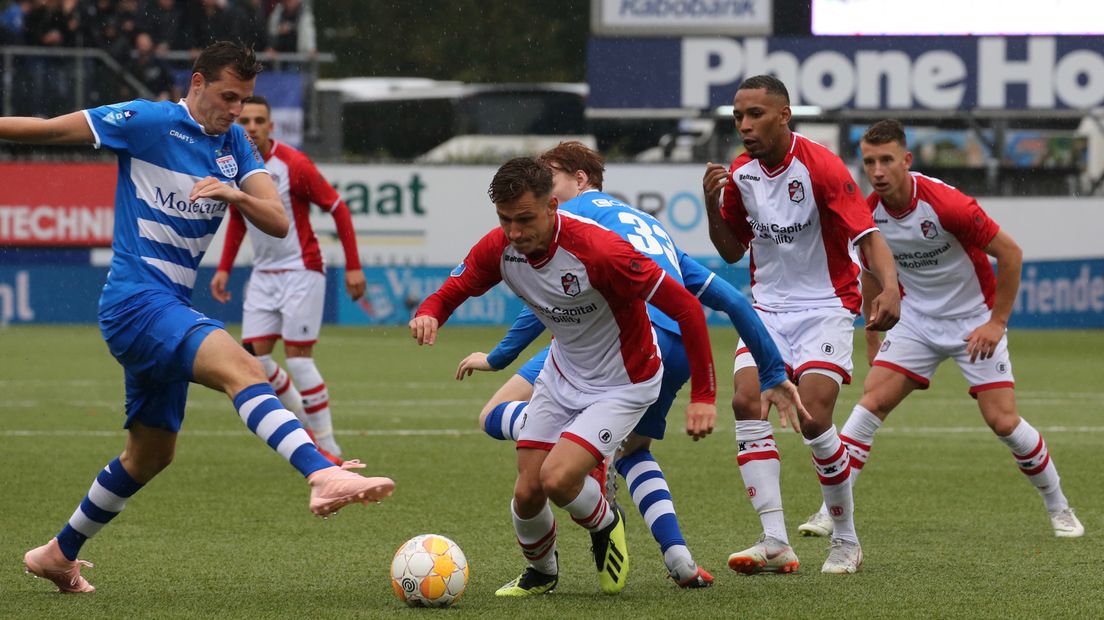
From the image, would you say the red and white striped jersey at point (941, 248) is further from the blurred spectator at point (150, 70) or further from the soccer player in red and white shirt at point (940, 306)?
the blurred spectator at point (150, 70)

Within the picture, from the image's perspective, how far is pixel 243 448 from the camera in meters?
11.1

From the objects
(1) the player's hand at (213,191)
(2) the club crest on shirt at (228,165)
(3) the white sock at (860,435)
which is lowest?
(3) the white sock at (860,435)

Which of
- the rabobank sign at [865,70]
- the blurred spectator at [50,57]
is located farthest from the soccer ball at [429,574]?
the rabobank sign at [865,70]

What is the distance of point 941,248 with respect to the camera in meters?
7.96

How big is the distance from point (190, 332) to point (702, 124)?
24957 millimetres

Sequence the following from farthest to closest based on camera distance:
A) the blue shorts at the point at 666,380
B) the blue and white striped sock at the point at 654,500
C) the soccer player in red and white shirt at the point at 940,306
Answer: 1. the soccer player in red and white shirt at the point at 940,306
2. the blue shorts at the point at 666,380
3. the blue and white striped sock at the point at 654,500

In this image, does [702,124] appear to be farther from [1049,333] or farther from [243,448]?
[243,448]

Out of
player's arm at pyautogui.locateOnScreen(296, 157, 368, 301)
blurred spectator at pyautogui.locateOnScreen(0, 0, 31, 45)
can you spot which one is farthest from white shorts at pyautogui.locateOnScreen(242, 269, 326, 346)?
blurred spectator at pyautogui.locateOnScreen(0, 0, 31, 45)

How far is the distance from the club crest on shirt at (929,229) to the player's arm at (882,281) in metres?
1.10

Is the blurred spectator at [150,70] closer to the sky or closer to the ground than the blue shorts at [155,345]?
closer to the sky

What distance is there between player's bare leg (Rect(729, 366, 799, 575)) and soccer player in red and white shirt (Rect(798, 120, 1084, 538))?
3.42 feet

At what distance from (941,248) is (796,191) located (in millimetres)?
1319

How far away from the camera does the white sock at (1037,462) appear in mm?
7801

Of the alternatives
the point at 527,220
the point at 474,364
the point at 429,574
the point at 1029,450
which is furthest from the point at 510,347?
the point at 1029,450
